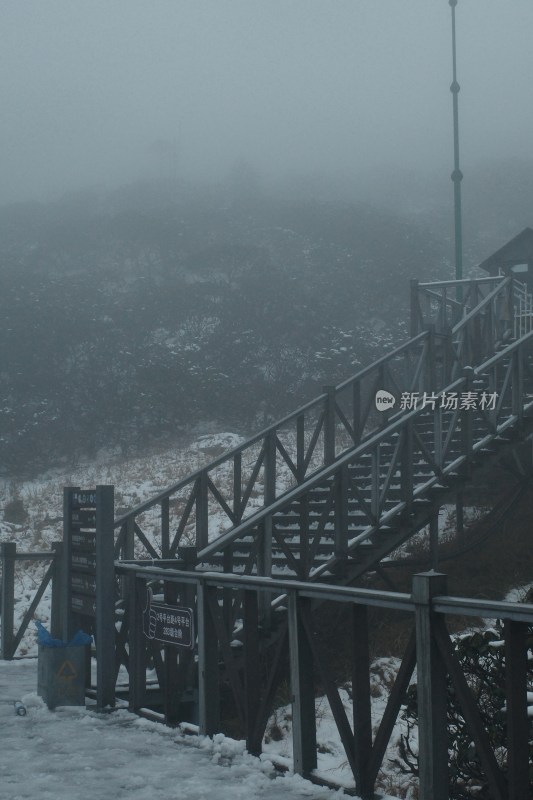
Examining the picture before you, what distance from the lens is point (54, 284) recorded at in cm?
4450

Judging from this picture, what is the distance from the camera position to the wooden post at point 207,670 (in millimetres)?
5992

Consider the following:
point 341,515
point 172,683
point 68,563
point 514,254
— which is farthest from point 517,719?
point 514,254

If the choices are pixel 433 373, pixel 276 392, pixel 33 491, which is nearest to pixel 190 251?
pixel 276 392

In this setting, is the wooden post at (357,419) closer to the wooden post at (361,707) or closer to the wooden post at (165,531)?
the wooden post at (165,531)

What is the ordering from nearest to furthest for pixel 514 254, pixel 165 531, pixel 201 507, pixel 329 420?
1. pixel 201 507
2. pixel 165 531
3. pixel 329 420
4. pixel 514 254

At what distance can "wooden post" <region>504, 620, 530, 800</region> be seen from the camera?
3.82 metres

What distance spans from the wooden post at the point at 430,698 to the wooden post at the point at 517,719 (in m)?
0.36

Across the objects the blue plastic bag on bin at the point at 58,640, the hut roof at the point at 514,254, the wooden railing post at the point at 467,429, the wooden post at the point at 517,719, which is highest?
the hut roof at the point at 514,254

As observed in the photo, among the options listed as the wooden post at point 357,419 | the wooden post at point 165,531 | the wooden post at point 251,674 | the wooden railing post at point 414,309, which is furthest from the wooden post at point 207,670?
the wooden railing post at point 414,309

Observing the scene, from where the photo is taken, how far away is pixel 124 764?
17.8ft

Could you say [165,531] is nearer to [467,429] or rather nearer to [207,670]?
[467,429]

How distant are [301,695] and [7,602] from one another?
655 centimetres

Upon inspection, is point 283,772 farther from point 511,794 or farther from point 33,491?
point 33,491

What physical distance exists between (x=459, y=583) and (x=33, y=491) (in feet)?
54.3
